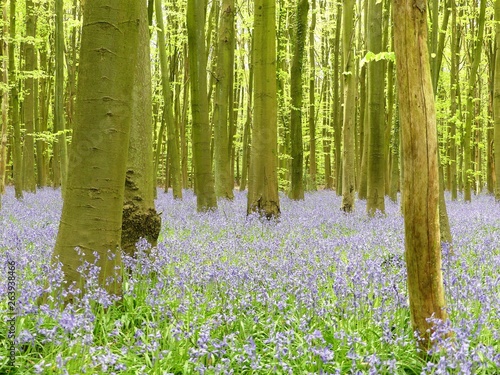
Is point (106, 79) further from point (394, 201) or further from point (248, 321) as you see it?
point (394, 201)

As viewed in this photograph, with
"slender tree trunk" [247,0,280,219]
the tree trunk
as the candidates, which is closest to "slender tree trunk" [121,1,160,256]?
the tree trunk

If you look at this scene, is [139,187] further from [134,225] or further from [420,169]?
[420,169]

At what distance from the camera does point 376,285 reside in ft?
17.0

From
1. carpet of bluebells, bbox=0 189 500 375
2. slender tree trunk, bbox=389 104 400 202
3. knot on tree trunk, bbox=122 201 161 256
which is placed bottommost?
carpet of bluebells, bbox=0 189 500 375

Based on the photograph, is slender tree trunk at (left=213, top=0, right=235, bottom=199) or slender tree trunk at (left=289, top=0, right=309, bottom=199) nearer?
slender tree trunk at (left=289, top=0, right=309, bottom=199)

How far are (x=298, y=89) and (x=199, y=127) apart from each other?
160 inches

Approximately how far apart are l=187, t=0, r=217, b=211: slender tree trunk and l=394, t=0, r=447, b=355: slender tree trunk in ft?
30.7

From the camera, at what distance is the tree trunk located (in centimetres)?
431

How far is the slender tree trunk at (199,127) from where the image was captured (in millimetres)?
12688

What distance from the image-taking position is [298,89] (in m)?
15.4

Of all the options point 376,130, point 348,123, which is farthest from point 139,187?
point 348,123

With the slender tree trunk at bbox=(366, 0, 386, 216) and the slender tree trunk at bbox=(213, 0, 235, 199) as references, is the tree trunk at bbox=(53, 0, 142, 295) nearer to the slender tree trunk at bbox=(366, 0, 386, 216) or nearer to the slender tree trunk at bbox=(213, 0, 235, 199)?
the slender tree trunk at bbox=(366, 0, 386, 216)

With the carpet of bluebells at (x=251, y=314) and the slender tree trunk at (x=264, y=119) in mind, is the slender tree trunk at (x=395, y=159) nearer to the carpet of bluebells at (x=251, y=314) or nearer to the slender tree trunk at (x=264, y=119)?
the slender tree trunk at (x=264, y=119)

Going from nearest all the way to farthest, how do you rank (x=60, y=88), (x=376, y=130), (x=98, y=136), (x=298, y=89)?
(x=98, y=136)
(x=376, y=130)
(x=60, y=88)
(x=298, y=89)
